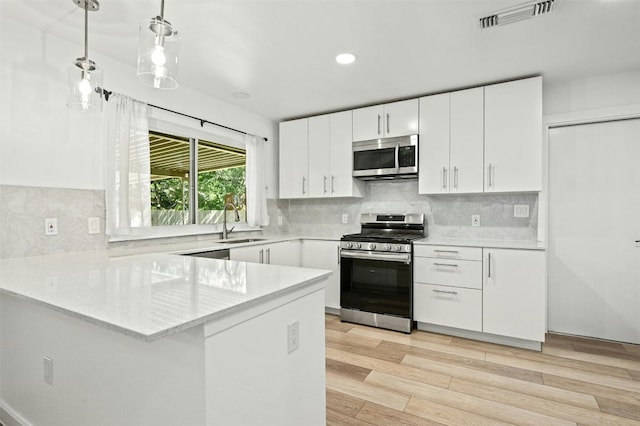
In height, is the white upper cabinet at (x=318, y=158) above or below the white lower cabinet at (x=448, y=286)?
above

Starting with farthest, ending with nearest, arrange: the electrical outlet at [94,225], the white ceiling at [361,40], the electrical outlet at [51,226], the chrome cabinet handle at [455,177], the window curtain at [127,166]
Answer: the chrome cabinet handle at [455,177] → the window curtain at [127,166] → the electrical outlet at [94,225] → the electrical outlet at [51,226] → the white ceiling at [361,40]

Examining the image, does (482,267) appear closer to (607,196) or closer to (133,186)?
(607,196)

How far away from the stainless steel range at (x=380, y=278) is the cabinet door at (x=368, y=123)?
101 cm

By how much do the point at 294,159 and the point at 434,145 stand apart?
1.72 m

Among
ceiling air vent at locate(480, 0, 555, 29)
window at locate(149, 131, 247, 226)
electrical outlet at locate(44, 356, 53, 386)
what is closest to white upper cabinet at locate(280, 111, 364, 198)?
window at locate(149, 131, 247, 226)

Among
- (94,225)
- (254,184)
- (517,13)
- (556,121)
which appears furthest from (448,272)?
(94,225)

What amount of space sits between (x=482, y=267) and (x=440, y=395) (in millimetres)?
1293

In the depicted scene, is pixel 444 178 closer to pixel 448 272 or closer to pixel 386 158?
pixel 386 158

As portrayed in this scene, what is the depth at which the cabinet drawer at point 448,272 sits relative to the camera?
9.95 ft

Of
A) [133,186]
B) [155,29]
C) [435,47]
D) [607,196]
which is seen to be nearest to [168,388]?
[155,29]

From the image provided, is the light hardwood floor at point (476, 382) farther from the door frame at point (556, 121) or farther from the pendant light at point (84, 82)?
the pendant light at point (84, 82)

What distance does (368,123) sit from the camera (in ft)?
12.4

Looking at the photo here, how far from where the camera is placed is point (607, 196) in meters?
3.07

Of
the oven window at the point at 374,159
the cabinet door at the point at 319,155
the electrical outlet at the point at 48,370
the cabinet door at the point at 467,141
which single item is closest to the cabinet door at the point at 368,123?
the oven window at the point at 374,159
